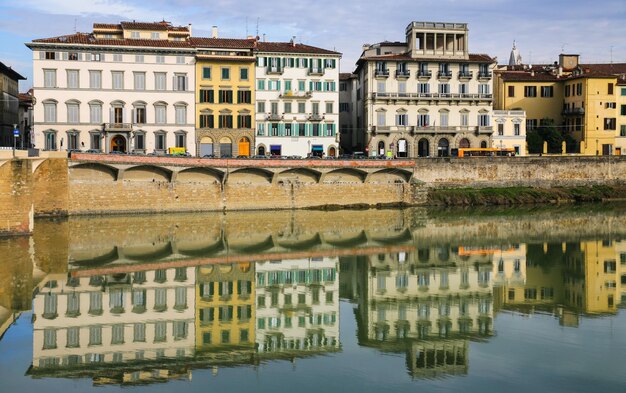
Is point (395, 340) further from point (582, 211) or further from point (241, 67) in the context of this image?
point (241, 67)

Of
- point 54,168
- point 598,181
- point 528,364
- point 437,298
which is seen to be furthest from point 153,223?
point 598,181

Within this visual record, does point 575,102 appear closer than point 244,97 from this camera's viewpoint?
No

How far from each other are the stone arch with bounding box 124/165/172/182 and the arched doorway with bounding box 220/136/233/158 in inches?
382

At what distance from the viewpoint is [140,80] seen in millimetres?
56594

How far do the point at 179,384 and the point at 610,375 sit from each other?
11.2m

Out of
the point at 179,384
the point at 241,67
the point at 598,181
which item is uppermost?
the point at 241,67

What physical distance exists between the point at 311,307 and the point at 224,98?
34.8 meters

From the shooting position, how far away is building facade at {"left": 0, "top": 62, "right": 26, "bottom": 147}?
64.9m

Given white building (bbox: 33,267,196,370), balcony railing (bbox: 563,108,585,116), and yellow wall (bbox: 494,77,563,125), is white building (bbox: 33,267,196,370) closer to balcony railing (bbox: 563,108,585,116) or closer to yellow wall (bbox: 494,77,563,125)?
yellow wall (bbox: 494,77,563,125)

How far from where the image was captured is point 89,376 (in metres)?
19.0

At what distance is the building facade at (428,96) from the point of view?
63062 mm

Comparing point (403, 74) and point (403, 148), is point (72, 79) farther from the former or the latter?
point (403, 148)

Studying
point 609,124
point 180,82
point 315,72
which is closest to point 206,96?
point 180,82

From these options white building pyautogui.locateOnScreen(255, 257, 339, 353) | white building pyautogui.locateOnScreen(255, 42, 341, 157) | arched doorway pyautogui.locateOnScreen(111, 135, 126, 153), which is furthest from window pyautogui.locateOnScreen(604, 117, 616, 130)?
arched doorway pyautogui.locateOnScreen(111, 135, 126, 153)
